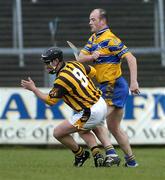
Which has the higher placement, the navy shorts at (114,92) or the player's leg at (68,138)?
the navy shorts at (114,92)

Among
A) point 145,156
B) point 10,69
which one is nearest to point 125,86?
Answer: point 145,156

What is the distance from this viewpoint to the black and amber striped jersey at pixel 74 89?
941cm

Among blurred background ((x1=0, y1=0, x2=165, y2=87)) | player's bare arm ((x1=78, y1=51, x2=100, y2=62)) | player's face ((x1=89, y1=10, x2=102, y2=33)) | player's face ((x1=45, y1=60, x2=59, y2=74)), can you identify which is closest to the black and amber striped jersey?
player's face ((x1=45, y1=60, x2=59, y2=74))

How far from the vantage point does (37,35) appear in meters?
20.3

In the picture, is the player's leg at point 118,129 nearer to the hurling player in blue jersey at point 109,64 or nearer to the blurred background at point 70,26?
the hurling player in blue jersey at point 109,64

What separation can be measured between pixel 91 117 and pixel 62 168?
2.74 feet

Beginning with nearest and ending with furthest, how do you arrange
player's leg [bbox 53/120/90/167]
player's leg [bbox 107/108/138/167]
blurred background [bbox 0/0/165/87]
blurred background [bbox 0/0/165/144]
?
player's leg [bbox 53/120/90/167] < player's leg [bbox 107/108/138/167] < blurred background [bbox 0/0/165/144] < blurred background [bbox 0/0/165/87]

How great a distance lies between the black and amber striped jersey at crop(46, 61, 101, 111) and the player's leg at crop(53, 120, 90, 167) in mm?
269

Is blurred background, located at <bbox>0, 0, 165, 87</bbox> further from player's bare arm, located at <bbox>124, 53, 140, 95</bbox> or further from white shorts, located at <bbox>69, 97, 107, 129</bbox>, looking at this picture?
white shorts, located at <bbox>69, 97, 107, 129</bbox>

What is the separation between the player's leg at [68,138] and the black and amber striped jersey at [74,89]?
27 cm

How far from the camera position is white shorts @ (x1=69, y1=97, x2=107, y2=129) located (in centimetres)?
960

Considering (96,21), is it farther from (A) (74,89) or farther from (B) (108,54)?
(A) (74,89)

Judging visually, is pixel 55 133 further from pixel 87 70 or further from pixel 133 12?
pixel 133 12

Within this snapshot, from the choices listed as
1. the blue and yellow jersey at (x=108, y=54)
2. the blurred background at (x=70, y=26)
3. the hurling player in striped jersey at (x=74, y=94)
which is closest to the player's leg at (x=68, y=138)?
the hurling player in striped jersey at (x=74, y=94)
